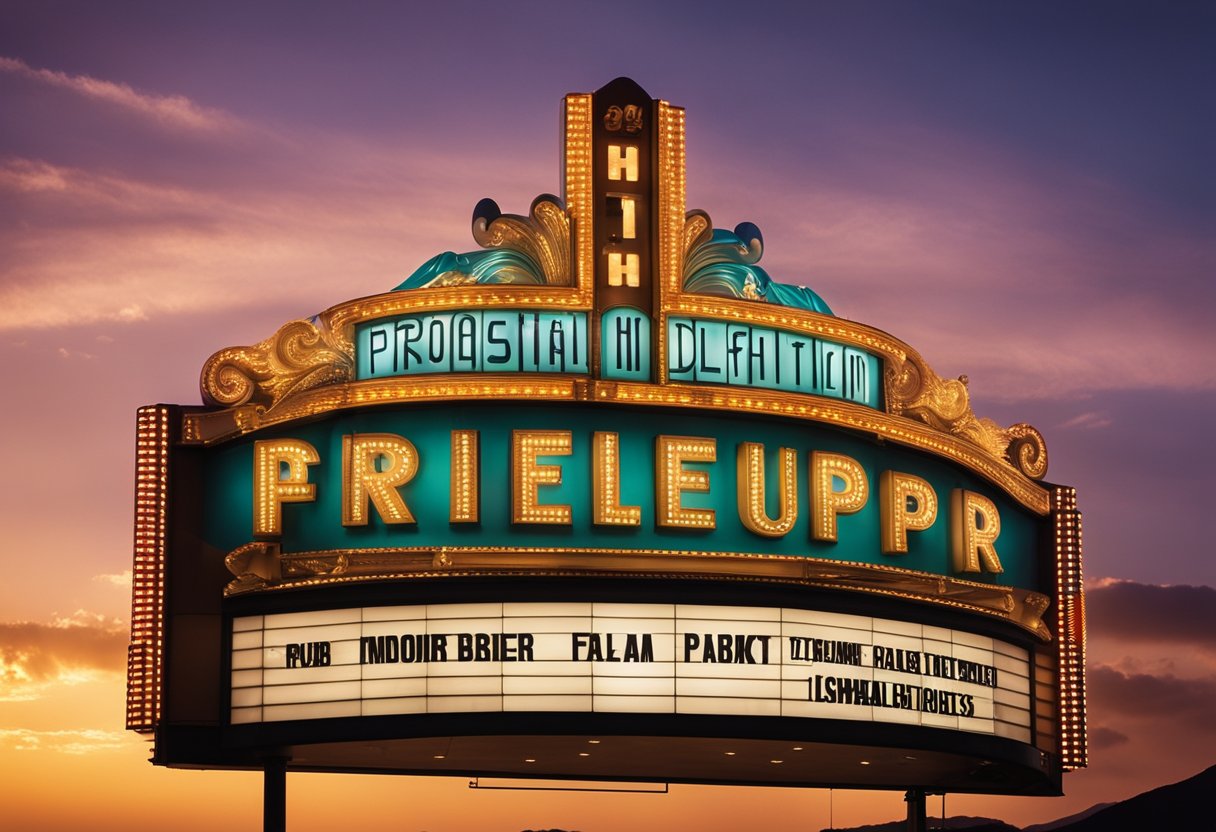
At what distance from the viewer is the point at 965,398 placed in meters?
39.6

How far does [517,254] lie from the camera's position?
36750mm

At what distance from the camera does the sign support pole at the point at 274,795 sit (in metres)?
35.7

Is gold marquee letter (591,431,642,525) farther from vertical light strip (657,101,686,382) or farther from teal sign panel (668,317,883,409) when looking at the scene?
teal sign panel (668,317,883,409)

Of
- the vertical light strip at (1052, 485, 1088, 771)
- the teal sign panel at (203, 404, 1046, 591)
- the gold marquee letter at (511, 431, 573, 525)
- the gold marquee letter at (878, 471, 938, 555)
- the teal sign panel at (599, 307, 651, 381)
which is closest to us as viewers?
the gold marquee letter at (511, 431, 573, 525)

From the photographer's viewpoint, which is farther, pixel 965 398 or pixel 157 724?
pixel 965 398

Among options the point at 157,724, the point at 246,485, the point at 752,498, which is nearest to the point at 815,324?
the point at 752,498

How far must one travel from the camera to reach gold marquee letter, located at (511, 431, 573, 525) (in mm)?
34281

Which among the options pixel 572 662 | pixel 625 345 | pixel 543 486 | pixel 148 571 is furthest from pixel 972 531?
pixel 148 571

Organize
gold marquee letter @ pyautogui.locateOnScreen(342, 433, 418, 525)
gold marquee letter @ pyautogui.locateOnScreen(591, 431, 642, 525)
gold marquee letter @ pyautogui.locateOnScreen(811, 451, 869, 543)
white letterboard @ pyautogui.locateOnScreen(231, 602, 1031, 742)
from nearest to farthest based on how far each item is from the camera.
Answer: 1. white letterboard @ pyautogui.locateOnScreen(231, 602, 1031, 742)
2. gold marquee letter @ pyautogui.locateOnScreen(591, 431, 642, 525)
3. gold marquee letter @ pyautogui.locateOnScreen(342, 433, 418, 525)
4. gold marquee letter @ pyautogui.locateOnScreen(811, 451, 869, 543)

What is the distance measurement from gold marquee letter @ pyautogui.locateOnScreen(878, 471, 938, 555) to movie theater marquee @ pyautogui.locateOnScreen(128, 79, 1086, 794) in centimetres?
5

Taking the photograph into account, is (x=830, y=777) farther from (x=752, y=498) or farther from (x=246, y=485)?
(x=246, y=485)

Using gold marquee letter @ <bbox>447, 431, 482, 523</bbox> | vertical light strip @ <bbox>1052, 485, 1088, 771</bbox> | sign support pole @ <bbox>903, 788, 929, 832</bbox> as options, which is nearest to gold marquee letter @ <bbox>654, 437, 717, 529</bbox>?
gold marquee letter @ <bbox>447, 431, 482, 523</bbox>

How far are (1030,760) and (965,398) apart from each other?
6351mm

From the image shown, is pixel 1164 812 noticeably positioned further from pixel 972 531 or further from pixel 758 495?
pixel 758 495
